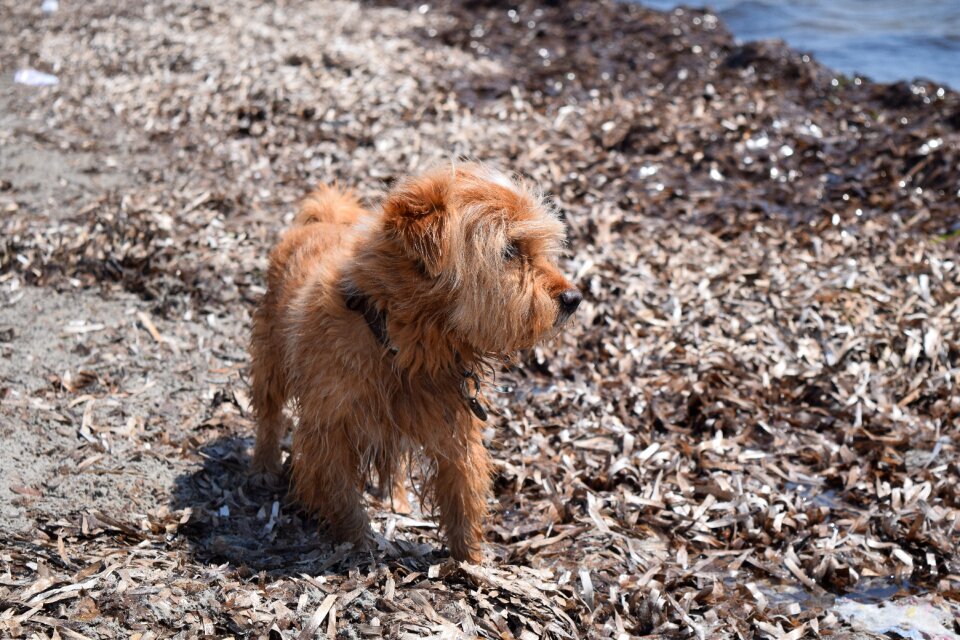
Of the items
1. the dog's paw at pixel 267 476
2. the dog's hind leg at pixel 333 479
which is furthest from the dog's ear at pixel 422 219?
the dog's paw at pixel 267 476

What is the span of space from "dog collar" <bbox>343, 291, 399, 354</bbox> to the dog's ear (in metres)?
0.30

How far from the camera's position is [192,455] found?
16.3 ft

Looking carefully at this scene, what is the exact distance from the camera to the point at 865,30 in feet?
47.7

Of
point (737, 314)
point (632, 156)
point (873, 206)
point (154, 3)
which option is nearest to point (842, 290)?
point (737, 314)

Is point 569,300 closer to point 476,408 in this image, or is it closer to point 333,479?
point 476,408

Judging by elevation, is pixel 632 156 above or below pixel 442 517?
above

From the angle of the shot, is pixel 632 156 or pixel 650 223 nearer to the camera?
pixel 650 223

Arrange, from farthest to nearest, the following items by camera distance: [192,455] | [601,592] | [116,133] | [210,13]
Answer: [210,13] → [116,133] → [192,455] → [601,592]

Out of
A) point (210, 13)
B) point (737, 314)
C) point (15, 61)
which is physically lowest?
point (737, 314)

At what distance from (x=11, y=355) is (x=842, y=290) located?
18.3 feet

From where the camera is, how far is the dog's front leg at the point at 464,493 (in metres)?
→ 4.18

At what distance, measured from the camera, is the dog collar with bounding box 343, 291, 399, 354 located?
12.6 feet

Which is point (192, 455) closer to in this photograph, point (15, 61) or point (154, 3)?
point (15, 61)

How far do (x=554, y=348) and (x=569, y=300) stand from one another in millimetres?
2007
